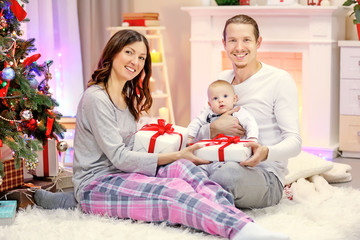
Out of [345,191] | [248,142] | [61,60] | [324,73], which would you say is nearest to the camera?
[248,142]

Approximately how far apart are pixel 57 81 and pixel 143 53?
212 cm

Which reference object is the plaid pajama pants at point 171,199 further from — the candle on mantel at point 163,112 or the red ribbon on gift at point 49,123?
the candle on mantel at point 163,112

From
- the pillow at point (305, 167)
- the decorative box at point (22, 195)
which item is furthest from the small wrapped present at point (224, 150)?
the decorative box at point (22, 195)

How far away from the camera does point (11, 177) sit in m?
→ 3.07

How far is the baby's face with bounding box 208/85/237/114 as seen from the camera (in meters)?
2.96

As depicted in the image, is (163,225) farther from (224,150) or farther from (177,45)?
(177,45)

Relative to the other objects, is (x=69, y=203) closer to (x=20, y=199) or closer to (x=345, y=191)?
(x=20, y=199)

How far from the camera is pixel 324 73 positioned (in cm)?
462

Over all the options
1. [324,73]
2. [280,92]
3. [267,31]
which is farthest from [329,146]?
[280,92]

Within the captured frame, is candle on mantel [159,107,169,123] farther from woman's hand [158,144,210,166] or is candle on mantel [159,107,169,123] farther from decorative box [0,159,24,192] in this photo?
woman's hand [158,144,210,166]

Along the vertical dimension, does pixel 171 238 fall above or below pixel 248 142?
below

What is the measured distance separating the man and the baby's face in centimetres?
4

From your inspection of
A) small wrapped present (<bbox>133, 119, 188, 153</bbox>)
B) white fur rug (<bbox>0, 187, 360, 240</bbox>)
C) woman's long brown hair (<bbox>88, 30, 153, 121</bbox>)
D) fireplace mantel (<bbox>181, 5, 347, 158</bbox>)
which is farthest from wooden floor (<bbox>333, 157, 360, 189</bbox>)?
woman's long brown hair (<bbox>88, 30, 153, 121</bbox>)

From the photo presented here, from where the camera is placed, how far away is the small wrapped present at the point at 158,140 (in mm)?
2840
